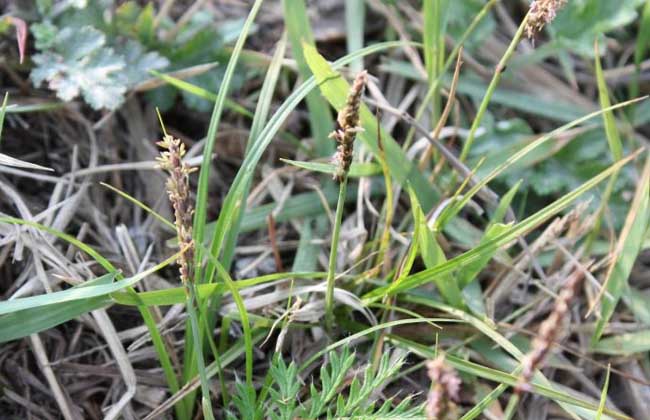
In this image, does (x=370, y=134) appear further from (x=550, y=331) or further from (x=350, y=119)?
(x=550, y=331)

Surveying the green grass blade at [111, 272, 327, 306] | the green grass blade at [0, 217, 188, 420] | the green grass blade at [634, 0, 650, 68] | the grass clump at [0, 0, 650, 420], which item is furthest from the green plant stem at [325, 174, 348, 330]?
the green grass blade at [634, 0, 650, 68]

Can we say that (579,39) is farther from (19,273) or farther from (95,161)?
(19,273)

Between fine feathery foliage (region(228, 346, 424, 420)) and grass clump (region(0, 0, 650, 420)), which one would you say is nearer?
fine feathery foliage (region(228, 346, 424, 420))

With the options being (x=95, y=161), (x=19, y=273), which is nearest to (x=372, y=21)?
(x=95, y=161)

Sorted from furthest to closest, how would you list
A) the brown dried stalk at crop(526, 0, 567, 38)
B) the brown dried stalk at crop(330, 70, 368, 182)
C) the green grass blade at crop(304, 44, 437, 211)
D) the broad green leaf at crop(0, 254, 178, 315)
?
1. the green grass blade at crop(304, 44, 437, 211)
2. the broad green leaf at crop(0, 254, 178, 315)
3. the brown dried stalk at crop(526, 0, 567, 38)
4. the brown dried stalk at crop(330, 70, 368, 182)

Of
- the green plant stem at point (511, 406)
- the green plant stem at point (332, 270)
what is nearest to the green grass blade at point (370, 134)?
the green plant stem at point (332, 270)

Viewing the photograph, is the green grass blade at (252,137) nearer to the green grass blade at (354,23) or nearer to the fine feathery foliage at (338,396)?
the fine feathery foliage at (338,396)

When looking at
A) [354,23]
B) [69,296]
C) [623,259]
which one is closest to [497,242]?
[623,259]

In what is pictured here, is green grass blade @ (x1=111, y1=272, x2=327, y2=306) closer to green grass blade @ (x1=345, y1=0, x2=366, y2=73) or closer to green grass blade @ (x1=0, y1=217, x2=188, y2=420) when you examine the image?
green grass blade @ (x1=0, y1=217, x2=188, y2=420)
